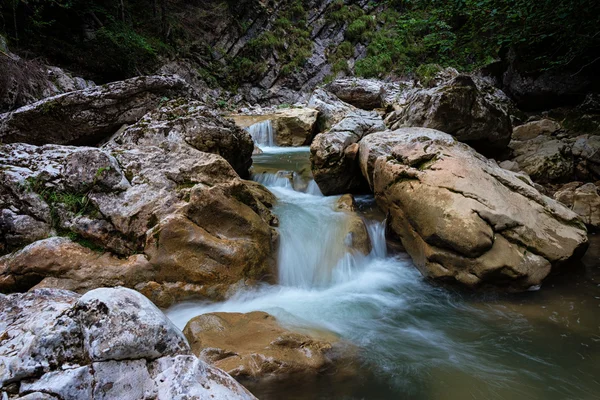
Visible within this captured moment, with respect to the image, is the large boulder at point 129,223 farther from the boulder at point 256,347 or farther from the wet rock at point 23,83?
the wet rock at point 23,83

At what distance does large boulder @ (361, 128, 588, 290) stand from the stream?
383 mm

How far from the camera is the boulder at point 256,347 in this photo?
8.25 feet

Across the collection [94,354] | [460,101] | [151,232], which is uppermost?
[460,101]

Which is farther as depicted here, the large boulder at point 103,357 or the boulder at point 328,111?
the boulder at point 328,111

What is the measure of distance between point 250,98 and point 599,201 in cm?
2037

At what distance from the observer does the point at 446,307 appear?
3.97 meters

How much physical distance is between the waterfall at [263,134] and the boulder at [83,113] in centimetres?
594

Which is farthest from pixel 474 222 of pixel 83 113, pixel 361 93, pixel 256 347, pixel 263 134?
pixel 361 93

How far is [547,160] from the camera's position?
6652mm

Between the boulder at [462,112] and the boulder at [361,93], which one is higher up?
the boulder at [361,93]

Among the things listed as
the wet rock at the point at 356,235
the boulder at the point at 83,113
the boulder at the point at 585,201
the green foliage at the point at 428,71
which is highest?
the green foliage at the point at 428,71

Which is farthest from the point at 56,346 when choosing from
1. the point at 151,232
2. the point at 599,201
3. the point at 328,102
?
the point at 328,102

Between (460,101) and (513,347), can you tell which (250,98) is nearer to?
(460,101)

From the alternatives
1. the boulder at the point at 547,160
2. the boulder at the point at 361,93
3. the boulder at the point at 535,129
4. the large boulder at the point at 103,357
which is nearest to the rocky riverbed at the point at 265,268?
the large boulder at the point at 103,357
